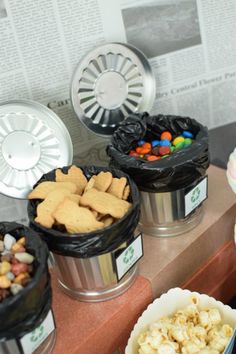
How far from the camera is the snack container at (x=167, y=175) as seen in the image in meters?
0.83

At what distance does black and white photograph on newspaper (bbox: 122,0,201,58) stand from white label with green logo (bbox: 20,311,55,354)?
27.4 inches

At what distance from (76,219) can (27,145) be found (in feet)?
0.97

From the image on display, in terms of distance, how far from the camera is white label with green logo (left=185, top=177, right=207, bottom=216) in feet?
2.88

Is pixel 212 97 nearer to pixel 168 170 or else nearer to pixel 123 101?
pixel 123 101

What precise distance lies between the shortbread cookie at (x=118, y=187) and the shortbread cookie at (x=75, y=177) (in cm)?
6

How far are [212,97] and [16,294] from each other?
0.84 m

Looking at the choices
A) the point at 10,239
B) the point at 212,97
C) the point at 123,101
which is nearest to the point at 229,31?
the point at 212,97

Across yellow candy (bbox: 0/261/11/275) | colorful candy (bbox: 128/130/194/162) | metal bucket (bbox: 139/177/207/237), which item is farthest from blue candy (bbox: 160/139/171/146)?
yellow candy (bbox: 0/261/11/275)

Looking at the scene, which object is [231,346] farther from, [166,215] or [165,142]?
[165,142]

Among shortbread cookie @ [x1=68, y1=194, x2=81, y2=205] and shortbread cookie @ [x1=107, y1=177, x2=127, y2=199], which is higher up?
shortbread cookie @ [x1=68, y1=194, x2=81, y2=205]

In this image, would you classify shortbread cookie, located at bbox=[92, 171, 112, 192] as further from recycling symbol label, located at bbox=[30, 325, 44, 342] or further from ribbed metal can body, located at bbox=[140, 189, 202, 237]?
recycling symbol label, located at bbox=[30, 325, 44, 342]

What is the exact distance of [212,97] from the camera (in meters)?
1.24

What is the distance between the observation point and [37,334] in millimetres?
674

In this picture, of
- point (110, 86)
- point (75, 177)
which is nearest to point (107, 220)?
point (75, 177)
